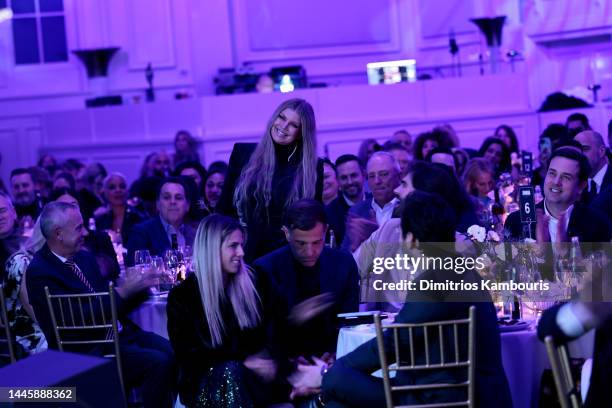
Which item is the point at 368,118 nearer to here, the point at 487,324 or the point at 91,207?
the point at 91,207

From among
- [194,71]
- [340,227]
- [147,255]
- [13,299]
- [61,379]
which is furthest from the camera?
[194,71]

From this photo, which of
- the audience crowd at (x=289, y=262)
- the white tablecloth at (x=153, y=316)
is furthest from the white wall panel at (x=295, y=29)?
the white tablecloth at (x=153, y=316)

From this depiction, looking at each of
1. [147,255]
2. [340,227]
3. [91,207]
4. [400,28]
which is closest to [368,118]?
[400,28]

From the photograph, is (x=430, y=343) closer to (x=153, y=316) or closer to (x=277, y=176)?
(x=277, y=176)

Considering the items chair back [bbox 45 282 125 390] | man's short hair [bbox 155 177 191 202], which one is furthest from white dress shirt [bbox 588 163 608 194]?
chair back [bbox 45 282 125 390]

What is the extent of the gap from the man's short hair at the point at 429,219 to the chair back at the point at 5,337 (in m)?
2.18

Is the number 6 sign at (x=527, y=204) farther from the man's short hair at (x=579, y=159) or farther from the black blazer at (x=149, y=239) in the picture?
the black blazer at (x=149, y=239)

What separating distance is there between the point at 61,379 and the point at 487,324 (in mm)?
1611

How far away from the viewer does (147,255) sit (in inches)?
222

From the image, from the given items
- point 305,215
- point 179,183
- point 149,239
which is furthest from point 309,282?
point 179,183

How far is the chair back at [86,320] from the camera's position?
4715 mm

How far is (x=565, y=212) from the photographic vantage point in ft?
16.3

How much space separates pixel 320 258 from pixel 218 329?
2.35ft

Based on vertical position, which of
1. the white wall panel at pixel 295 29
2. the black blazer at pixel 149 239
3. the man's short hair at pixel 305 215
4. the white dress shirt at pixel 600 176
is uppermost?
the white wall panel at pixel 295 29
